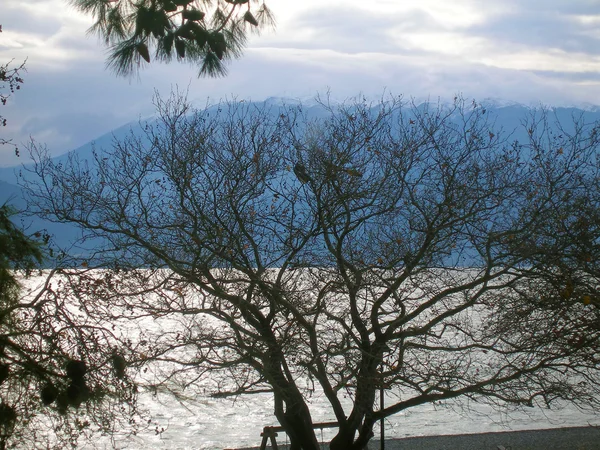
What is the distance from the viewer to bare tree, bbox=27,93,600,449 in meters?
9.40

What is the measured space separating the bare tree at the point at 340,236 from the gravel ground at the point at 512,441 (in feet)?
25.0

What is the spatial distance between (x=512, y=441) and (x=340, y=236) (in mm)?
13499

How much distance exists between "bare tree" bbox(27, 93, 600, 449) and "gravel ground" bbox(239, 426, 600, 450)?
762 centimetres

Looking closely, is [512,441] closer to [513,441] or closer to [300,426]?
[513,441]

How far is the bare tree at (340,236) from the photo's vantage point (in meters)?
9.40

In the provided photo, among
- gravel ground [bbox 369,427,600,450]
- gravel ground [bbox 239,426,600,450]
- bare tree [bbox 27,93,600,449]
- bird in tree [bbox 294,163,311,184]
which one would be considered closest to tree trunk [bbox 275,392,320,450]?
bare tree [bbox 27,93,600,449]

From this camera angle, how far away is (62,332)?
20.2 feet

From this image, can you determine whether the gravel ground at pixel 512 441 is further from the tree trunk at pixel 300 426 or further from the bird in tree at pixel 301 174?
the bird in tree at pixel 301 174

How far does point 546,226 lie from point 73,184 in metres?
7.36

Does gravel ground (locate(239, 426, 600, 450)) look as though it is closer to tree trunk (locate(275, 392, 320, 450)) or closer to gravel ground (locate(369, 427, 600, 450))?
gravel ground (locate(369, 427, 600, 450))

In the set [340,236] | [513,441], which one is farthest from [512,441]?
[340,236]

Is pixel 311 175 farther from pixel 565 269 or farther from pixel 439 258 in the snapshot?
pixel 565 269

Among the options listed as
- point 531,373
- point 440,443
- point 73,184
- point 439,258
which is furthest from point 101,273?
point 440,443

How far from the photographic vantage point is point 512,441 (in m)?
20.0
